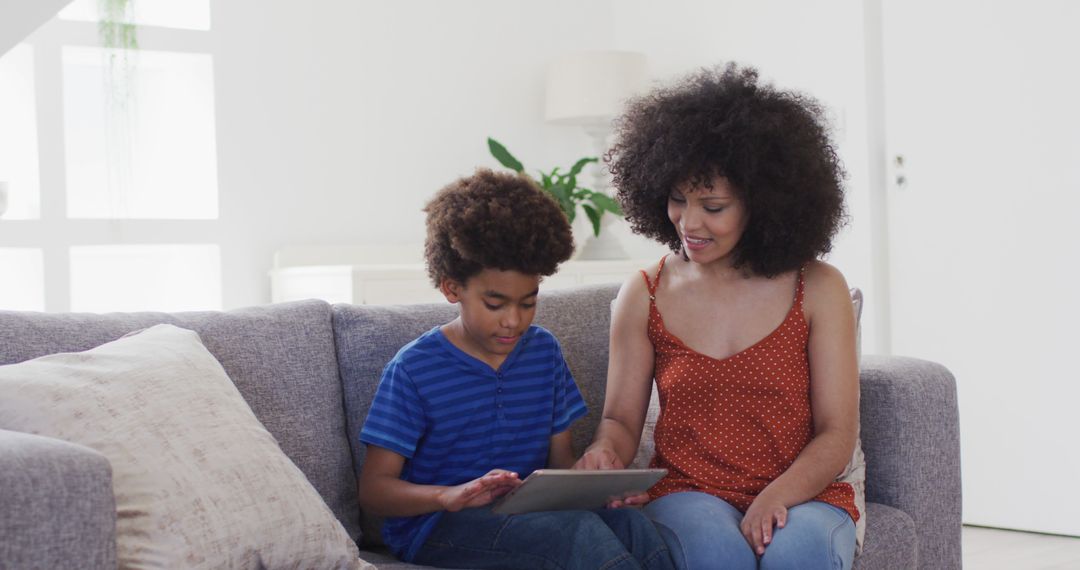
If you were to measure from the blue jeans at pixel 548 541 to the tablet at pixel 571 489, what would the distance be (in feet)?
0.06

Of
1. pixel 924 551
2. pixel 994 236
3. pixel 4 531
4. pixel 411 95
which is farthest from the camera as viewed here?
pixel 411 95

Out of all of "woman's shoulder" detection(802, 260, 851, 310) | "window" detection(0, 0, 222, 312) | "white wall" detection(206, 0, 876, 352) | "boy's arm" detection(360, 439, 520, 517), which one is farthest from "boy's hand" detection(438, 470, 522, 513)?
"window" detection(0, 0, 222, 312)

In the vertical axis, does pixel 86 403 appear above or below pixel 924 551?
above

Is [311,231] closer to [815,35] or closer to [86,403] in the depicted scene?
[815,35]

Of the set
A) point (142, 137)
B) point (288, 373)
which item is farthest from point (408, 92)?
point (288, 373)

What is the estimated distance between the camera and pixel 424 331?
1835mm

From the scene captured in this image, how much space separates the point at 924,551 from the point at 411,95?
2905 mm

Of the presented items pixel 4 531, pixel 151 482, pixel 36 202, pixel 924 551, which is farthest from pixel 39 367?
pixel 36 202

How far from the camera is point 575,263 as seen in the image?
3.95 meters

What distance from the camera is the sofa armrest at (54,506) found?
3.42 ft

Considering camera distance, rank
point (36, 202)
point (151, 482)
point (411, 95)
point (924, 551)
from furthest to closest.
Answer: point (411, 95) → point (36, 202) → point (924, 551) → point (151, 482)

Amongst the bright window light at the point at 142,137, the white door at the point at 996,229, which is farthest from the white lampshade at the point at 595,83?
the bright window light at the point at 142,137

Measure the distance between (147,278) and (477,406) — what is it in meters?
2.66

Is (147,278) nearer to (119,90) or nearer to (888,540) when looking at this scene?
(119,90)
